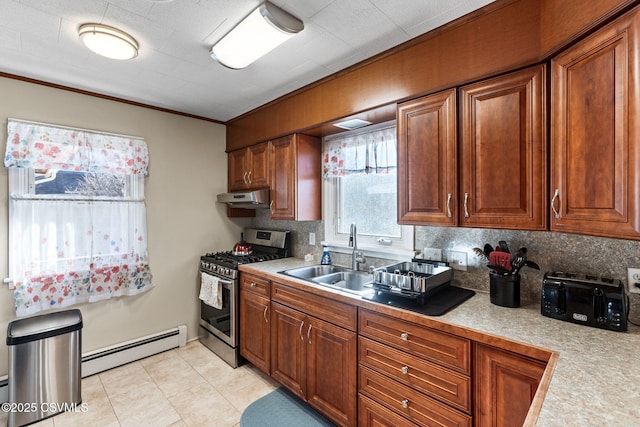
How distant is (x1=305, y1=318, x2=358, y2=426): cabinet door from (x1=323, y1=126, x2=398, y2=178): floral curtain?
1.24 m

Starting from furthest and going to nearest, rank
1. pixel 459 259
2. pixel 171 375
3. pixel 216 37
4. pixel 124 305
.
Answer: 1. pixel 124 305
2. pixel 171 375
3. pixel 459 259
4. pixel 216 37

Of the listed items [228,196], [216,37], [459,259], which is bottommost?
[459,259]

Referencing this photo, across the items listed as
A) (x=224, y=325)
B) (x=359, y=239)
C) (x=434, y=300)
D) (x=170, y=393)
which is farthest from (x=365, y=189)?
(x=170, y=393)

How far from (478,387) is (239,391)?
5.89 ft

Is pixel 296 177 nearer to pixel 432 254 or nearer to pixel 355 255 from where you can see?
pixel 355 255

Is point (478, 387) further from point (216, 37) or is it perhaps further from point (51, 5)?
point (51, 5)

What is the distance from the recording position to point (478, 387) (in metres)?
1.31

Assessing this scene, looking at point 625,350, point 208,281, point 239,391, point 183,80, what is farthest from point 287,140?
point 625,350

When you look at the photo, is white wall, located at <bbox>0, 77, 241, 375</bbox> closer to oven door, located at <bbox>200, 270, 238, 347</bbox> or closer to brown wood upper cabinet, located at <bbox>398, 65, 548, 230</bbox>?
oven door, located at <bbox>200, 270, 238, 347</bbox>

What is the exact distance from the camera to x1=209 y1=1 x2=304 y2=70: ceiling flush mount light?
1512 mm

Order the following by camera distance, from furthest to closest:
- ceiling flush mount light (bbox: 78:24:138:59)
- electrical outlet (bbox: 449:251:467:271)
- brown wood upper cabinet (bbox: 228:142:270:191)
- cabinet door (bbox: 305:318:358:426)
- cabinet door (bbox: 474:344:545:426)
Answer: brown wood upper cabinet (bbox: 228:142:270:191) → electrical outlet (bbox: 449:251:467:271) → cabinet door (bbox: 305:318:358:426) → ceiling flush mount light (bbox: 78:24:138:59) → cabinet door (bbox: 474:344:545:426)

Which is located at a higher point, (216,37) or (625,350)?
(216,37)

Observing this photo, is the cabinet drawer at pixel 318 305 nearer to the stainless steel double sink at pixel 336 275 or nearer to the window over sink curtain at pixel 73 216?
the stainless steel double sink at pixel 336 275

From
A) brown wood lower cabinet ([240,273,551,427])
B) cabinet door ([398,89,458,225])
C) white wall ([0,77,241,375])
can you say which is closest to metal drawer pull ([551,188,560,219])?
cabinet door ([398,89,458,225])
